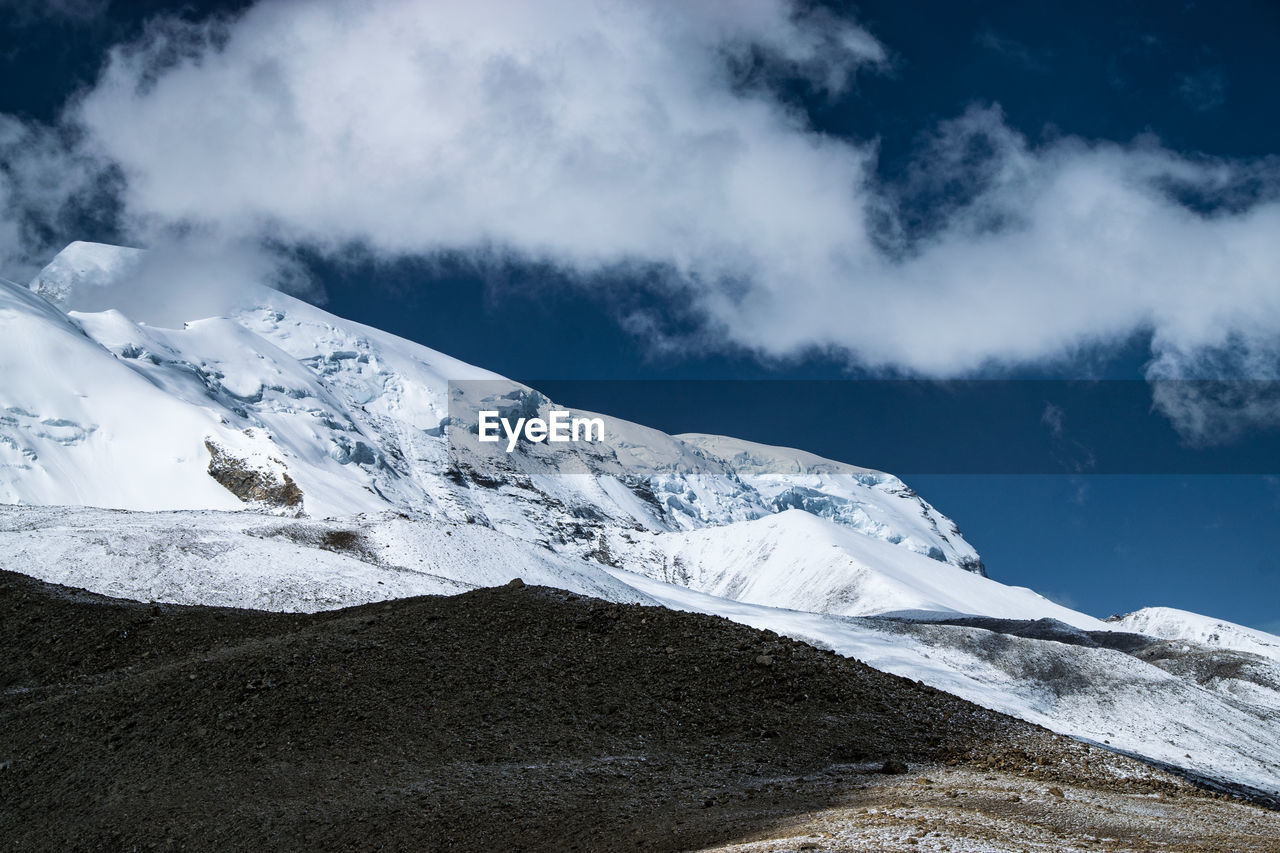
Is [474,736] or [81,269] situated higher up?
[81,269]

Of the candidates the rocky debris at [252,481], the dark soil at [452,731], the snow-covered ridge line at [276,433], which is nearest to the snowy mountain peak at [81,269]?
the snow-covered ridge line at [276,433]

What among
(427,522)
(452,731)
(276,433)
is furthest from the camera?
(276,433)

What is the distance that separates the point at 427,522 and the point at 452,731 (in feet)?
106

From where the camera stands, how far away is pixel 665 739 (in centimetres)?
1530

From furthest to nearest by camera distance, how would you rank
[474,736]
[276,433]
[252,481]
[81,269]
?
[81,269]
[276,433]
[252,481]
[474,736]

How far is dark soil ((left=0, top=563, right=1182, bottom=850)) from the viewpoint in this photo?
40.7 feet

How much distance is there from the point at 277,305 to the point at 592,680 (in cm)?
18808

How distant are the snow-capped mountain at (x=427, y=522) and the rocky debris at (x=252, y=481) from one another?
29cm

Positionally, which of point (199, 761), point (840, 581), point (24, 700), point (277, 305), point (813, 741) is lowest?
point (24, 700)

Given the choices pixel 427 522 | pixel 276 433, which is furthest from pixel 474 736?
pixel 276 433

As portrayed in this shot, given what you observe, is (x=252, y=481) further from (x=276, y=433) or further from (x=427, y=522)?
(x=427, y=522)

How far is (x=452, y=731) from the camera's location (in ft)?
50.1

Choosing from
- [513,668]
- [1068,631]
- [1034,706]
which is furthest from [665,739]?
[1068,631]

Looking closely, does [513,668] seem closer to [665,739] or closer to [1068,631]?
[665,739]
